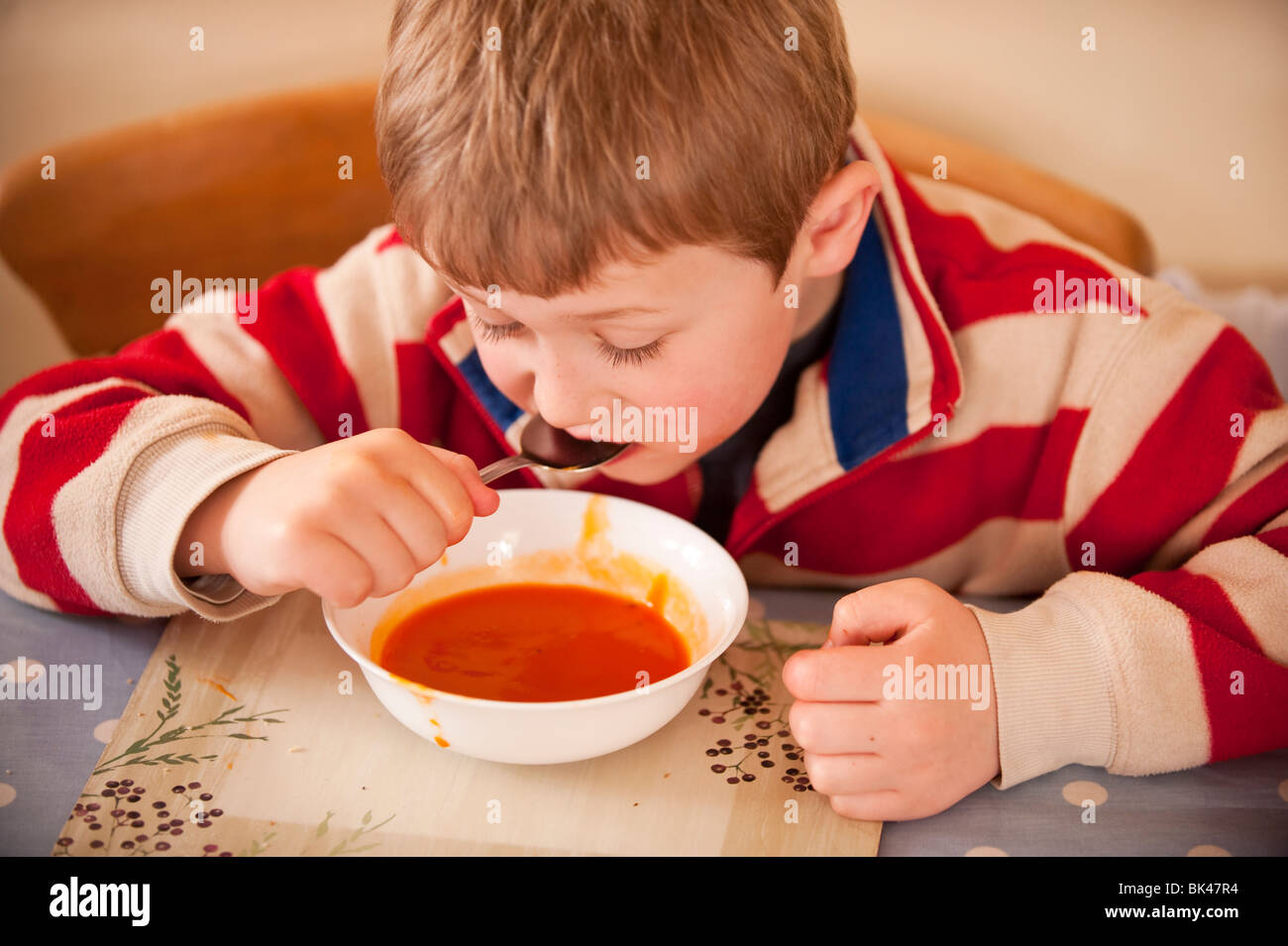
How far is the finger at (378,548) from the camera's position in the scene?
753mm

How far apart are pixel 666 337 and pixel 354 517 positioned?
0.26 metres

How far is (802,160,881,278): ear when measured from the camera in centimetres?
88

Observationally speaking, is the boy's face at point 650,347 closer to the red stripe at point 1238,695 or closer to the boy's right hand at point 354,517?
the boy's right hand at point 354,517

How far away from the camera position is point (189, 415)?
0.90 metres

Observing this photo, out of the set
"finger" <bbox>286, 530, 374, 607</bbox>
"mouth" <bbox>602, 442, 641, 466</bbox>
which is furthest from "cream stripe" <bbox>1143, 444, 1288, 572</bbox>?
"finger" <bbox>286, 530, 374, 607</bbox>

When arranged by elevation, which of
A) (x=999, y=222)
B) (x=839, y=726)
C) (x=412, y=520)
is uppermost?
(x=999, y=222)

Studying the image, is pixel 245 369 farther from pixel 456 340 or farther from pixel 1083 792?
pixel 1083 792

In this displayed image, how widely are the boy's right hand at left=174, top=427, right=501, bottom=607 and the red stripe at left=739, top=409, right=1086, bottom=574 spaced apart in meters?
0.42

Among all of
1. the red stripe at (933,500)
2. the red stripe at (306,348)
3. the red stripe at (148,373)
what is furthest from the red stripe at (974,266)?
the red stripe at (148,373)

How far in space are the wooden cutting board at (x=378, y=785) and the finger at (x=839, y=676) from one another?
6 centimetres

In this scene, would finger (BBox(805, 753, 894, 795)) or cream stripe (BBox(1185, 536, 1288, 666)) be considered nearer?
finger (BBox(805, 753, 894, 795))

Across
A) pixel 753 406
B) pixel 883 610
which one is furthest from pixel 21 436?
pixel 883 610

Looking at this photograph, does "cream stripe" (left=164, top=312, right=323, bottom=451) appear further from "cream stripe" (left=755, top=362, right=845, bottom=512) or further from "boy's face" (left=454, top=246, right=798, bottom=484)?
"cream stripe" (left=755, top=362, right=845, bottom=512)
